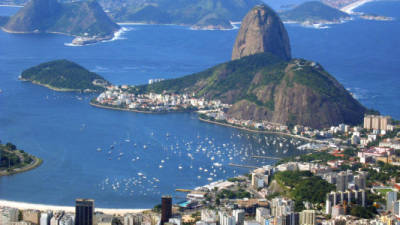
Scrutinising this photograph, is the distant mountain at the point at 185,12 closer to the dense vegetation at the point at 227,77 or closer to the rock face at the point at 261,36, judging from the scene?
the rock face at the point at 261,36

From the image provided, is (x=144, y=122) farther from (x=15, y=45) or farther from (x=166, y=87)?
(x=15, y=45)

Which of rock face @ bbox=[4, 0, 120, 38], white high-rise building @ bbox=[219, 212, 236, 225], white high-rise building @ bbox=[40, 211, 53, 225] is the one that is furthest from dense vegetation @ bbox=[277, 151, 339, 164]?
rock face @ bbox=[4, 0, 120, 38]

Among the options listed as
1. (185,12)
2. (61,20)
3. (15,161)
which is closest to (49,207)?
(15,161)

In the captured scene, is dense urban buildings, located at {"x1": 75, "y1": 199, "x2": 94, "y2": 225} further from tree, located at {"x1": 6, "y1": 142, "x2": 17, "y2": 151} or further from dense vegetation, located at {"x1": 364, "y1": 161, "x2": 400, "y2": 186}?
tree, located at {"x1": 6, "y1": 142, "x2": 17, "y2": 151}

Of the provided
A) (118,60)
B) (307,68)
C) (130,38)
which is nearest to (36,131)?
(307,68)

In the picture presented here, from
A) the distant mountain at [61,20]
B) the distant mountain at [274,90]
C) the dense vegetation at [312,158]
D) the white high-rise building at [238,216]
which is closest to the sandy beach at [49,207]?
the white high-rise building at [238,216]

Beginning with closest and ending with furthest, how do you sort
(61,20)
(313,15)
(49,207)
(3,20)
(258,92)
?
(49,207)
(258,92)
(3,20)
(61,20)
(313,15)

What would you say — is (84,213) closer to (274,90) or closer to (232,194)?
(232,194)
